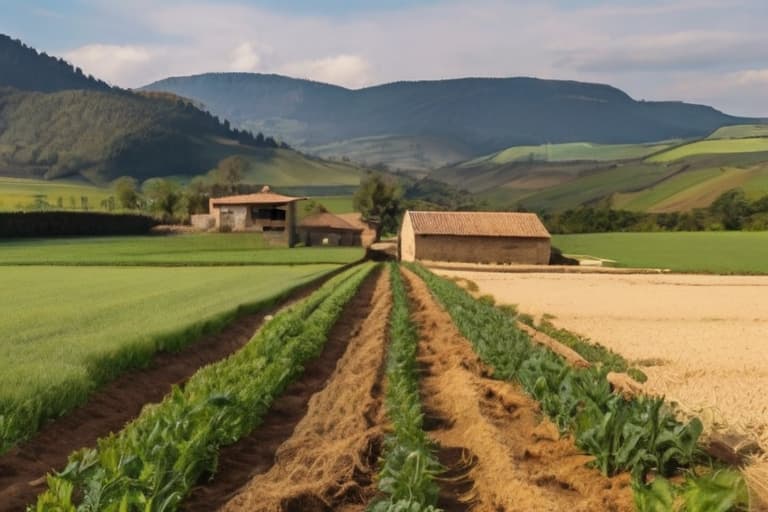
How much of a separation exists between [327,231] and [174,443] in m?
81.0

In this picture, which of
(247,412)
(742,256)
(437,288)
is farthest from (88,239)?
(247,412)

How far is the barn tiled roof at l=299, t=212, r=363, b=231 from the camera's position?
284ft

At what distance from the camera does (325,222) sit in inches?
3501

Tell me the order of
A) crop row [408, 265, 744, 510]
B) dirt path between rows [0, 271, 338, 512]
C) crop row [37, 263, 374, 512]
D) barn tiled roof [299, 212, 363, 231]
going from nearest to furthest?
crop row [408, 265, 744, 510] → crop row [37, 263, 374, 512] → dirt path between rows [0, 271, 338, 512] → barn tiled roof [299, 212, 363, 231]

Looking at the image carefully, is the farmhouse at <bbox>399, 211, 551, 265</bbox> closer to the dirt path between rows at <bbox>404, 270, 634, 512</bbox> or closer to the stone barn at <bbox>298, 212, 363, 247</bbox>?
the stone barn at <bbox>298, 212, 363, 247</bbox>

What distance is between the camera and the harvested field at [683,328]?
38.1ft

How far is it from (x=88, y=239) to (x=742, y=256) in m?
56.1

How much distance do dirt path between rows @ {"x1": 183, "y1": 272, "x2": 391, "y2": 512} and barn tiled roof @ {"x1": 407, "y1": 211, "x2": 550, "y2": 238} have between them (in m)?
51.6

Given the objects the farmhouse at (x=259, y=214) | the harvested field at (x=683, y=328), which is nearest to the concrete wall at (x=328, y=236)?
the farmhouse at (x=259, y=214)

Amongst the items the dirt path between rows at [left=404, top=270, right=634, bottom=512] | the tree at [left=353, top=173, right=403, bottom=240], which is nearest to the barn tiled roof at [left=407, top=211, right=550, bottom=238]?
the tree at [left=353, top=173, right=403, bottom=240]

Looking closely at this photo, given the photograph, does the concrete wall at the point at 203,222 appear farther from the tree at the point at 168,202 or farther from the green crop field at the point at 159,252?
the tree at the point at 168,202

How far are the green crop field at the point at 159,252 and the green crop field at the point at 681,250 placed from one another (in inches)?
949

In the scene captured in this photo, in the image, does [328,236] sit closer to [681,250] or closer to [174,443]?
[681,250]

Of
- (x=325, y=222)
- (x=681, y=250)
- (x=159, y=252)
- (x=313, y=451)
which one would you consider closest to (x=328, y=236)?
(x=325, y=222)
